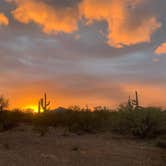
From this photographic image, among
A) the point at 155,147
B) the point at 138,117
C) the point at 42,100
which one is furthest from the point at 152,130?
the point at 42,100

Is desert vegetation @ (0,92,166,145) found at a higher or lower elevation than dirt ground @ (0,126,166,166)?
higher

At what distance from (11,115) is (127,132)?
10.1 metres

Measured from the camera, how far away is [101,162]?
41.0ft

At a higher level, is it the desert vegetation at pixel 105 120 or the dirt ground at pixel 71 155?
the desert vegetation at pixel 105 120

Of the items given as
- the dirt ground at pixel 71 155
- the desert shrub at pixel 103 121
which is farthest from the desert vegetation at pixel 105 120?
the dirt ground at pixel 71 155

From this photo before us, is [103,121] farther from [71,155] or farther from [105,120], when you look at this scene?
[71,155]

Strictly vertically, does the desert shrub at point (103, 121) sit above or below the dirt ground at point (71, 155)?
above

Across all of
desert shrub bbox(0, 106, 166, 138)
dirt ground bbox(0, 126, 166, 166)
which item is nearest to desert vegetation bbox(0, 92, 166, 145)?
desert shrub bbox(0, 106, 166, 138)

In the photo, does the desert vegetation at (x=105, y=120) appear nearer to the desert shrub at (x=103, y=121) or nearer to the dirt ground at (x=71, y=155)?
the desert shrub at (x=103, y=121)

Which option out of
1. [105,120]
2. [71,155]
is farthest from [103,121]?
[71,155]

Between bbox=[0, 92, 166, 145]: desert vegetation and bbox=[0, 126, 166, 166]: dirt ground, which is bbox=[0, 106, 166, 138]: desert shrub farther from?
bbox=[0, 126, 166, 166]: dirt ground

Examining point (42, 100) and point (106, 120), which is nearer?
point (106, 120)

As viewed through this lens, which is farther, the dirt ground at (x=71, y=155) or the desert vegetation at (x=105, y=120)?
the desert vegetation at (x=105, y=120)

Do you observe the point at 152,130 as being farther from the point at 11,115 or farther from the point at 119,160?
the point at 11,115
